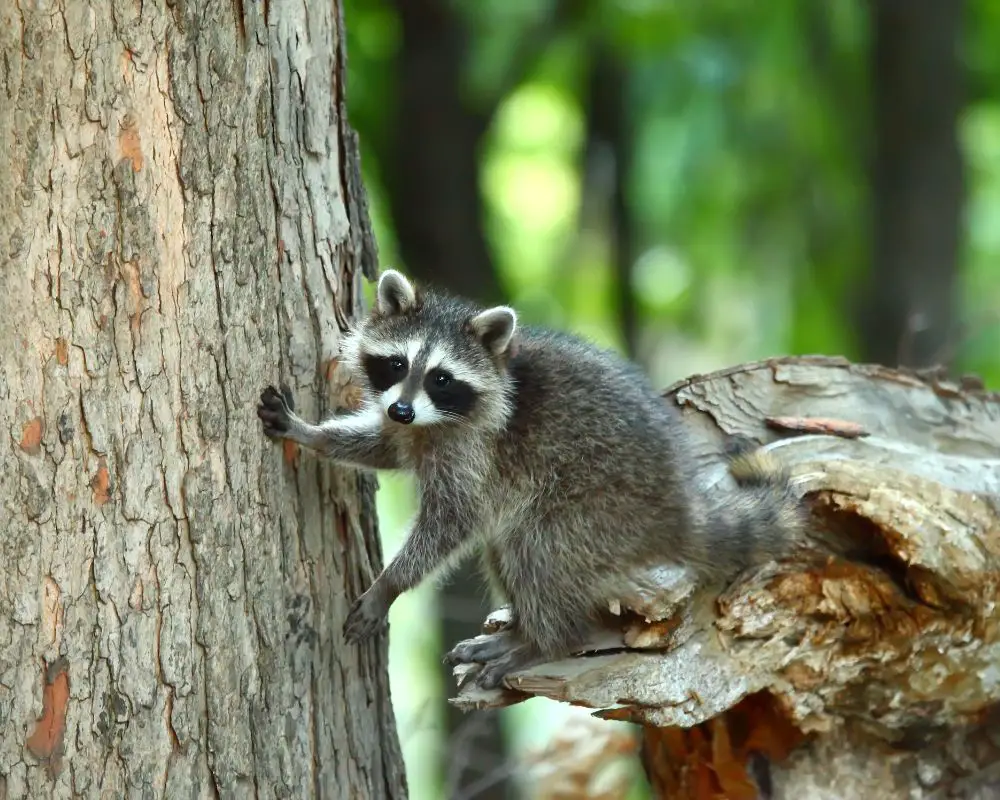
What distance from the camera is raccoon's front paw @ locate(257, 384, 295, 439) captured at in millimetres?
3041

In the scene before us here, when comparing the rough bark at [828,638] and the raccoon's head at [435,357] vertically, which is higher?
the raccoon's head at [435,357]

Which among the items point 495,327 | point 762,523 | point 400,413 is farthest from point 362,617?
point 762,523

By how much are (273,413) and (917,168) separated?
4.49 meters

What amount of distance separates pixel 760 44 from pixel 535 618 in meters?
4.35

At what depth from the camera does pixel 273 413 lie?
3045 millimetres

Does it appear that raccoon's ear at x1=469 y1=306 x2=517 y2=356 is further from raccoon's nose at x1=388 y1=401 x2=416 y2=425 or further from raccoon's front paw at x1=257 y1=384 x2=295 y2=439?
raccoon's front paw at x1=257 y1=384 x2=295 y2=439

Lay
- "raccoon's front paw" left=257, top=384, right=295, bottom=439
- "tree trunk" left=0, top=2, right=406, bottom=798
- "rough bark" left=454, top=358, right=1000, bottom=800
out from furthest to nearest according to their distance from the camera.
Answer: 1. "rough bark" left=454, top=358, right=1000, bottom=800
2. "raccoon's front paw" left=257, top=384, right=295, bottom=439
3. "tree trunk" left=0, top=2, right=406, bottom=798

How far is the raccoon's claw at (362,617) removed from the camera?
3.23 m

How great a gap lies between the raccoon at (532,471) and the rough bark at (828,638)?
3.9 inches

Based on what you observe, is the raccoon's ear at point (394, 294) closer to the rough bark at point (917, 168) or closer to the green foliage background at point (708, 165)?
the green foliage background at point (708, 165)

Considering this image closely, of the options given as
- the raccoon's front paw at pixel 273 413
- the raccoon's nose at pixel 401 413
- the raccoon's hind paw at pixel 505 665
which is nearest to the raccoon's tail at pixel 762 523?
the raccoon's hind paw at pixel 505 665

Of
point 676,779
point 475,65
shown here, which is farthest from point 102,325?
point 475,65

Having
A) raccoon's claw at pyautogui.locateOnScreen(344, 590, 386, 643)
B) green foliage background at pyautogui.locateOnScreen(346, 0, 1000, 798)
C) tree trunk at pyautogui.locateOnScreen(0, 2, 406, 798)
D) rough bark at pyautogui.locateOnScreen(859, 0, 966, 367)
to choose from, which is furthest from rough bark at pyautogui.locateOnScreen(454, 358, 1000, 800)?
rough bark at pyautogui.locateOnScreen(859, 0, 966, 367)

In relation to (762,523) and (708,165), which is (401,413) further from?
(708,165)
